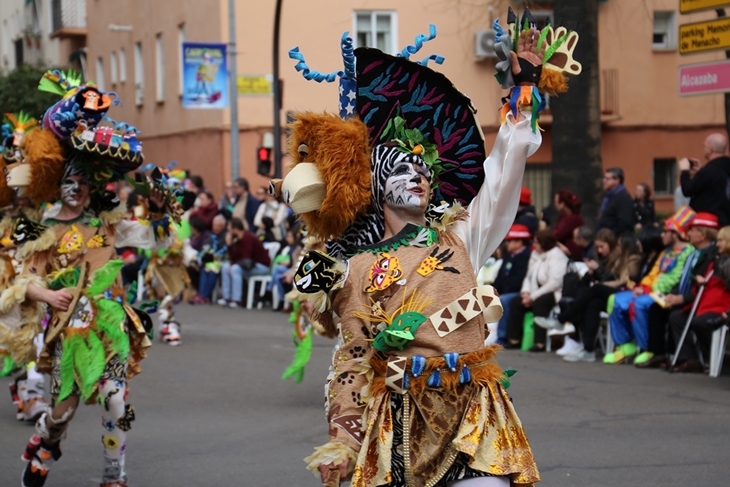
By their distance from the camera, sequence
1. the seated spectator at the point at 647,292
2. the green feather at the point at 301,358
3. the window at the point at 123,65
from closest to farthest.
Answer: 1. the green feather at the point at 301,358
2. the seated spectator at the point at 647,292
3. the window at the point at 123,65

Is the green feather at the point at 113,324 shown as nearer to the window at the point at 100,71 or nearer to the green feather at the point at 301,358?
the green feather at the point at 301,358

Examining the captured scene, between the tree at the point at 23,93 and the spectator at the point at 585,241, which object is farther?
the tree at the point at 23,93

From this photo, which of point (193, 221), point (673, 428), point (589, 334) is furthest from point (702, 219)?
point (193, 221)

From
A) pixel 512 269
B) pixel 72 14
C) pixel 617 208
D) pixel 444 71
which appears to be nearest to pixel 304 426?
pixel 512 269

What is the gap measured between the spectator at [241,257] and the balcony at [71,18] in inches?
899

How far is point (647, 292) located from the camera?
11242 millimetres

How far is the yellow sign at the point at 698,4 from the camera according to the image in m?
10.9

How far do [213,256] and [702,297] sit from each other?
33.3 ft

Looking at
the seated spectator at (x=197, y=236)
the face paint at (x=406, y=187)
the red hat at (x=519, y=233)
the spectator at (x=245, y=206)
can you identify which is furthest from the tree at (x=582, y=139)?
the face paint at (x=406, y=187)

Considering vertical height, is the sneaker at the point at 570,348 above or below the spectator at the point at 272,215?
A: below

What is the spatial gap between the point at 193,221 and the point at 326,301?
1534cm

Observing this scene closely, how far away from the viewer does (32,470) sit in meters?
6.48

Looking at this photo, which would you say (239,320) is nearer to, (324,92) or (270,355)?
(270,355)

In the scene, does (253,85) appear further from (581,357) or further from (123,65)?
(123,65)
